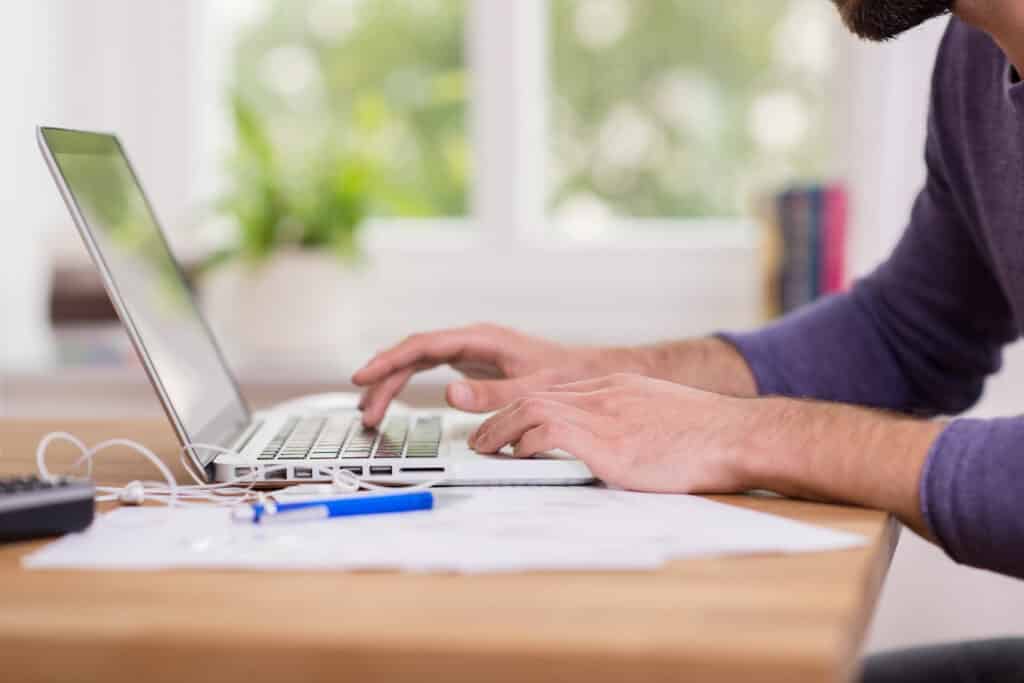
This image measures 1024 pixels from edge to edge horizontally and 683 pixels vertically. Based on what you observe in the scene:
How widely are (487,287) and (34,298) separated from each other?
894 mm

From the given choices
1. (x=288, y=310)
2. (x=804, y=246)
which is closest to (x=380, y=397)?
(x=288, y=310)

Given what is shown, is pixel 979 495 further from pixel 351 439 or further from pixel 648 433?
pixel 351 439

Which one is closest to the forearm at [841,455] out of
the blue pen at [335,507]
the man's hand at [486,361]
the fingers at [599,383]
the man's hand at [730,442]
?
the man's hand at [730,442]

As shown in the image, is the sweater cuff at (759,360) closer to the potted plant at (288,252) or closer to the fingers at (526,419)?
the fingers at (526,419)

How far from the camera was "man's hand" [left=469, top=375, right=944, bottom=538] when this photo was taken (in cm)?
87

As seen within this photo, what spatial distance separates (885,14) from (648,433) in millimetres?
566

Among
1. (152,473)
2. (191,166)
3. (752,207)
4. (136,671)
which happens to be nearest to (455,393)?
(152,473)

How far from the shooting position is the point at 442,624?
603 millimetres

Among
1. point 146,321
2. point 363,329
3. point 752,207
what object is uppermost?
point 146,321

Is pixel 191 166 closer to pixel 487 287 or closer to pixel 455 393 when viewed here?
pixel 487 287

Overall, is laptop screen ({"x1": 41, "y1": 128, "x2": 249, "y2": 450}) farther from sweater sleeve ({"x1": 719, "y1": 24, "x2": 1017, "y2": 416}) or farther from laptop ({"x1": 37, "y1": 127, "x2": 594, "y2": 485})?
sweater sleeve ({"x1": 719, "y1": 24, "x2": 1017, "y2": 416})

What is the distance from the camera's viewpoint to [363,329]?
271cm

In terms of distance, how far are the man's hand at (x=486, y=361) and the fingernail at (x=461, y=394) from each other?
44 mm

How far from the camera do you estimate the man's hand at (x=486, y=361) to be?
1.22m
